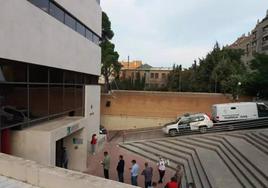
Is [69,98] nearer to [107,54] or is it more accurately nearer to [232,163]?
[232,163]

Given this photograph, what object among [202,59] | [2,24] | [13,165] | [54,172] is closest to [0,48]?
[2,24]

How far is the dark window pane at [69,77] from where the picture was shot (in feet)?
58.6

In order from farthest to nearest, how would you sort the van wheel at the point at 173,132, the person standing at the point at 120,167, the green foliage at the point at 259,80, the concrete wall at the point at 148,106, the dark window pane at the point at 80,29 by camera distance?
the concrete wall at the point at 148,106
the green foliage at the point at 259,80
the van wheel at the point at 173,132
the dark window pane at the point at 80,29
the person standing at the point at 120,167

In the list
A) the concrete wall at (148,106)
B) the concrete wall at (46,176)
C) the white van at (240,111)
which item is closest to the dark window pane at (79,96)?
the white van at (240,111)

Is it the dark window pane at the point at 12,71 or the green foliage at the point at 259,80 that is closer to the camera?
the dark window pane at the point at 12,71

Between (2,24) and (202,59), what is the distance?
42744 mm

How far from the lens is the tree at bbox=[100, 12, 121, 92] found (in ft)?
133

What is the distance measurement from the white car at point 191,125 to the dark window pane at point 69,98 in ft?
31.0

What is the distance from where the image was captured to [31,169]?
675 centimetres

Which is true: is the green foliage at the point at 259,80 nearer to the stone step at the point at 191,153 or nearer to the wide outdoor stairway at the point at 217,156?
the wide outdoor stairway at the point at 217,156

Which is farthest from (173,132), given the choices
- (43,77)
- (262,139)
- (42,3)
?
(42,3)

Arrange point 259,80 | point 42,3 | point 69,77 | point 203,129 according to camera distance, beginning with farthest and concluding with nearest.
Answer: point 259,80
point 203,129
point 69,77
point 42,3

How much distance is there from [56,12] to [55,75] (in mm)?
2743

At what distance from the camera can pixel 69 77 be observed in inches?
734
